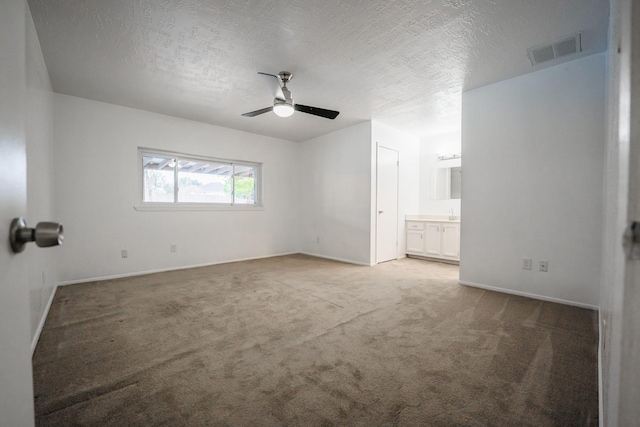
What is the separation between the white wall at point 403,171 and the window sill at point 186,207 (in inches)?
101

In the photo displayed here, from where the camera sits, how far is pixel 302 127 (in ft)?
17.1

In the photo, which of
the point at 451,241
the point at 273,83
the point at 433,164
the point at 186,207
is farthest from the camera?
the point at 433,164

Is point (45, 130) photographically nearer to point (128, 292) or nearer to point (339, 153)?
point (128, 292)

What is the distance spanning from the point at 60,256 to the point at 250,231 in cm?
284

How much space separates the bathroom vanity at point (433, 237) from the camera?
4.98m

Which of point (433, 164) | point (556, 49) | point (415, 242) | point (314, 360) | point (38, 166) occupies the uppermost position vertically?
point (556, 49)

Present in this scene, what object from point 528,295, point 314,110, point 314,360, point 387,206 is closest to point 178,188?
point 314,110

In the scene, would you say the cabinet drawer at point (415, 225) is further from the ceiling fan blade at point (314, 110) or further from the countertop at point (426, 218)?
the ceiling fan blade at point (314, 110)

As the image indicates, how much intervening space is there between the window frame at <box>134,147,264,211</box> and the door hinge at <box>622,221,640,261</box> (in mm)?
5078

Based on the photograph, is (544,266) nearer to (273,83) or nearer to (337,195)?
(337,195)

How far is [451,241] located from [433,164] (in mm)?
1726

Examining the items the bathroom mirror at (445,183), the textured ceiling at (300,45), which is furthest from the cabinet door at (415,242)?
the textured ceiling at (300,45)

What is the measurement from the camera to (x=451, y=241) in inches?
197

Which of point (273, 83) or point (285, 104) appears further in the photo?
point (273, 83)
